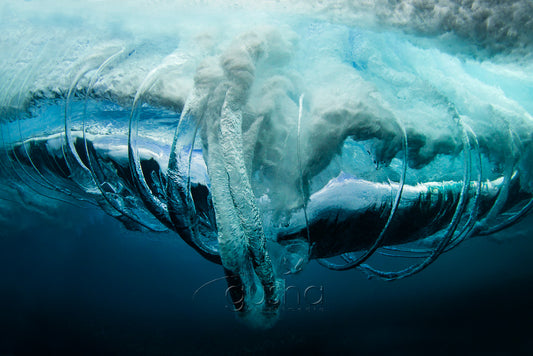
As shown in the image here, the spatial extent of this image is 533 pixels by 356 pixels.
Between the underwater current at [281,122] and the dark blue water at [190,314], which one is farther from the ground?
the underwater current at [281,122]

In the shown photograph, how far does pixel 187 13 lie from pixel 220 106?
143 cm

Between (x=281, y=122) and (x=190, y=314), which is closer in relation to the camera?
(x=281, y=122)

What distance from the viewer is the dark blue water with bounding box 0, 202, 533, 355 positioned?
11.1 metres

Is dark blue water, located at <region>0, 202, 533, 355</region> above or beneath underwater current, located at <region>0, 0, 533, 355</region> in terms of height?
beneath

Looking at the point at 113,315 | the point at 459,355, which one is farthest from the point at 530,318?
the point at 113,315

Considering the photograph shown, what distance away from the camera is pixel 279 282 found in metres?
1.72

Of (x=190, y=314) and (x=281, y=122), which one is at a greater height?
(x=281, y=122)

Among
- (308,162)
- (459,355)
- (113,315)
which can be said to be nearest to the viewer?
(308,162)

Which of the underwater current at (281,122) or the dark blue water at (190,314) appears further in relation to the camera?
the dark blue water at (190,314)

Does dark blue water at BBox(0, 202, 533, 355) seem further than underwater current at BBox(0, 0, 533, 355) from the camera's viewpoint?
Yes

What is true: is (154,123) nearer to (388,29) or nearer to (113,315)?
(388,29)

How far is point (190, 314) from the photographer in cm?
1981

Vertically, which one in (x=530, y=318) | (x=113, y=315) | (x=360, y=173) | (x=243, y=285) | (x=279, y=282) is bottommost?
(x=113, y=315)

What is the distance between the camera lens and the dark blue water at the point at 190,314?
1108cm
